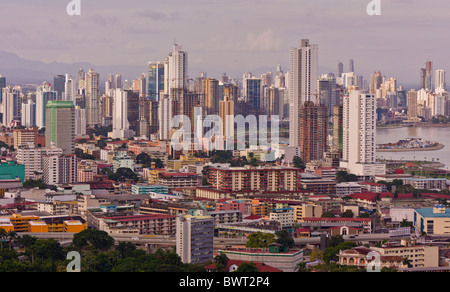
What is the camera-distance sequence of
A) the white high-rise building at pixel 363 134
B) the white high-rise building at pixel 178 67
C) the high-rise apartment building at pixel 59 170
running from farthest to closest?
the white high-rise building at pixel 178 67, the white high-rise building at pixel 363 134, the high-rise apartment building at pixel 59 170

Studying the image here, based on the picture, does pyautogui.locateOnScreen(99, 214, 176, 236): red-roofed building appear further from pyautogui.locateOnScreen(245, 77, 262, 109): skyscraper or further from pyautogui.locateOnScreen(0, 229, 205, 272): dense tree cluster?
pyautogui.locateOnScreen(245, 77, 262, 109): skyscraper

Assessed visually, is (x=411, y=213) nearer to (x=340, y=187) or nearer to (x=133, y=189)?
(x=340, y=187)

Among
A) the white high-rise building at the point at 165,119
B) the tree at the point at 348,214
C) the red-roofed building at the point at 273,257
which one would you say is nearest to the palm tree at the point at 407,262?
the red-roofed building at the point at 273,257

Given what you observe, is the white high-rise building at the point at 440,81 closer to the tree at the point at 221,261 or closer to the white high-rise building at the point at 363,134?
the white high-rise building at the point at 363,134

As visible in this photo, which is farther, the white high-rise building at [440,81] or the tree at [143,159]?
the white high-rise building at [440,81]

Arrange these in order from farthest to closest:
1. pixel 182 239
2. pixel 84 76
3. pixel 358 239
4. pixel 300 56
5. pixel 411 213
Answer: pixel 84 76 < pixel 300 56 < pixel 411 213 < pixel 358 239 < pixel 182 239

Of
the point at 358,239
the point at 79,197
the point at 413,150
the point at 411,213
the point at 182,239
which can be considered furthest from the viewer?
the point at 413,150

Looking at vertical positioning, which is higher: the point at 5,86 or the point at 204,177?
the point at 5,86
